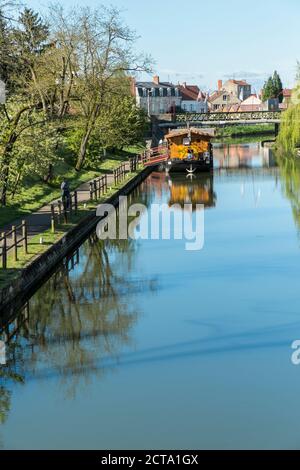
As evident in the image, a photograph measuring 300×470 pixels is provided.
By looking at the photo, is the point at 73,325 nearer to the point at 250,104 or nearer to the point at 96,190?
the point at 96,190

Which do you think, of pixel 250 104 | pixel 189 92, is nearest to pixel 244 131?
pixel 189 92

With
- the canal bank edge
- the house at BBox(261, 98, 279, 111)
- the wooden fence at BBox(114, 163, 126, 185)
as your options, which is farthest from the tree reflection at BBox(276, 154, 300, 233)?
the house at BBox(261, 98, 279, 111)

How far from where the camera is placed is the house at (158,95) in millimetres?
143875

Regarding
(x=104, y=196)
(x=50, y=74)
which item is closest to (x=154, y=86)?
(x=50, y=74)

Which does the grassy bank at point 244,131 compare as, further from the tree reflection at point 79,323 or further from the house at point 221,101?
the tree reflection at point 79,323

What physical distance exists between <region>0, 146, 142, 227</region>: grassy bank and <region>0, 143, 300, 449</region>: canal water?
3.21 meters

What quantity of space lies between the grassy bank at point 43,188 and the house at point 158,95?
84.2 meters

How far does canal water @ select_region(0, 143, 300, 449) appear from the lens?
12.6 metres

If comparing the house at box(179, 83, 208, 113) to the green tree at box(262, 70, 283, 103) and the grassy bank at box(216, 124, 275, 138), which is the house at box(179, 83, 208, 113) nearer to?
the green tree at box(262, 70, 283, 103)

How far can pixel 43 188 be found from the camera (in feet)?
127


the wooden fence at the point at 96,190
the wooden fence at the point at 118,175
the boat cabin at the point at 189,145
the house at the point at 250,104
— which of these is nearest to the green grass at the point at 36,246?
the wooden fence at the point at 96,190

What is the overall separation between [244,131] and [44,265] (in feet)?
388

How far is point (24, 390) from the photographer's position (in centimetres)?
1436

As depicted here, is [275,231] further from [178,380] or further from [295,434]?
[295,434]
